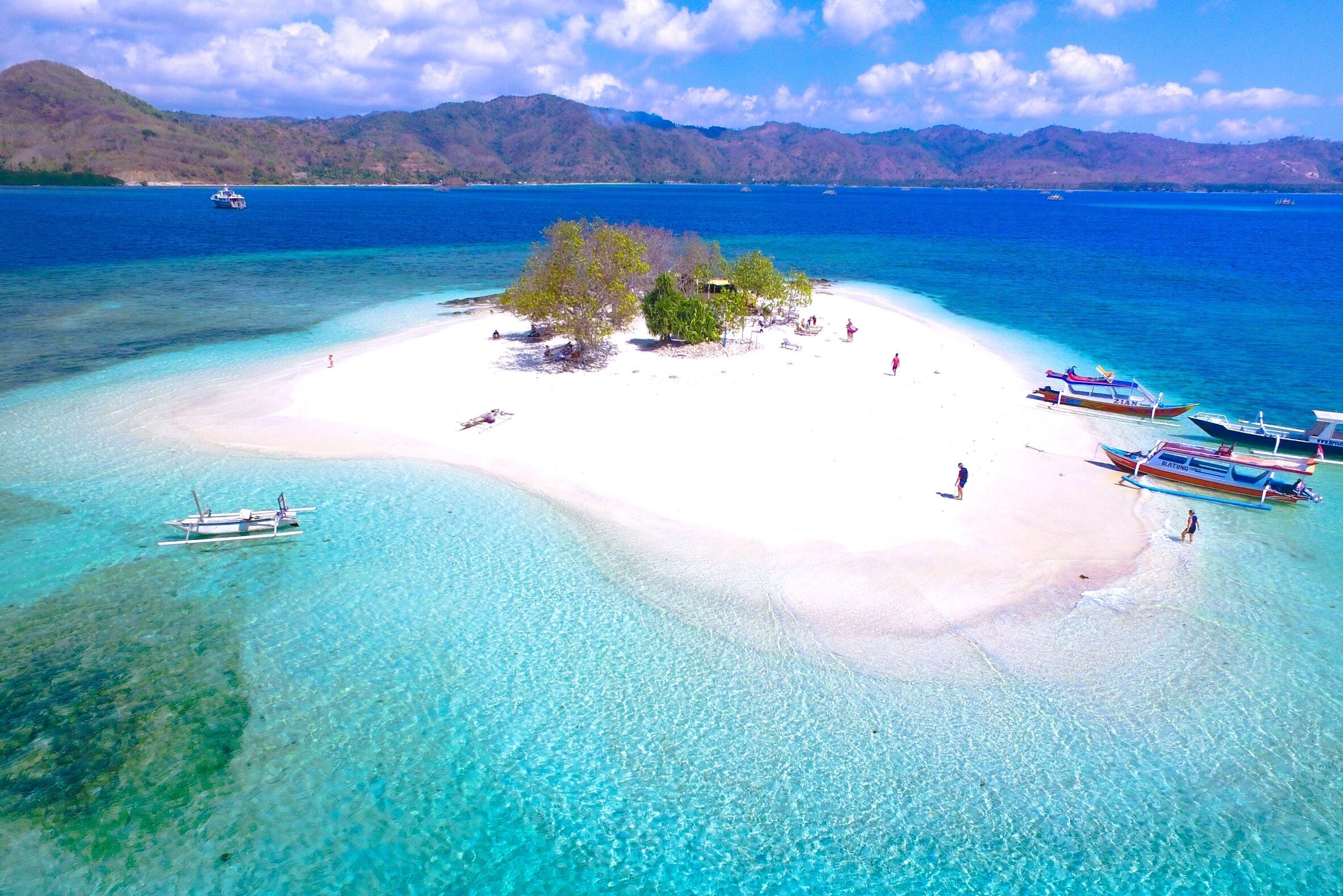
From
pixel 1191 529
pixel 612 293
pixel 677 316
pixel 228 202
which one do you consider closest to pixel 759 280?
pixel 677 316

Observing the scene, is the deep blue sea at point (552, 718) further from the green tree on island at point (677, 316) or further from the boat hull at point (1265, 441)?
the green tree on island at point (677, 316)

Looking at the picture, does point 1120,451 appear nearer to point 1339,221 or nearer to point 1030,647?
point 1030,647

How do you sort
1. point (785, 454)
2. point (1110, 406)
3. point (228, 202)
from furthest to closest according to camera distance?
point (228, 202)
point (1110, 406)
point (785, 454)

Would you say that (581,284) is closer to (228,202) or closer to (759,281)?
(759,281)

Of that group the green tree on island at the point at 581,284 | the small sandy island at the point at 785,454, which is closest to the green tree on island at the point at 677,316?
the small sandy island at the point at 785,454

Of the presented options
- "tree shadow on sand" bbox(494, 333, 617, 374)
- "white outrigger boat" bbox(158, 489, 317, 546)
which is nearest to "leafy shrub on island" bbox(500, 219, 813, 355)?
"tree shadow on sand" bbox(494, 333, 617, 374)

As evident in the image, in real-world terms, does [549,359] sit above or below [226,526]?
above
